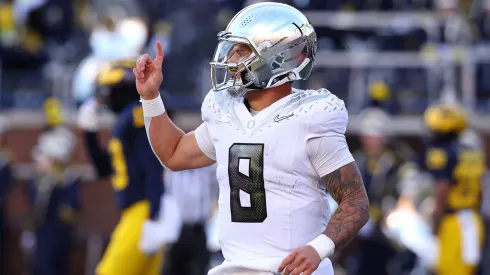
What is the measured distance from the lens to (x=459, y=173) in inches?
334

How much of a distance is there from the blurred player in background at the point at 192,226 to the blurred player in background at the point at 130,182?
2.57 m

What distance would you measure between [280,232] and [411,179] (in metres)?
5.73

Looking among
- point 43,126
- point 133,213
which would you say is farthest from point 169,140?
point 43,126

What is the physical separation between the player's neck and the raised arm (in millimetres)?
325

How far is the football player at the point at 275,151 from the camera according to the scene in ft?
12.1

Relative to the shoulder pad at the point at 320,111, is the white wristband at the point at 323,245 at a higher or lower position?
lower

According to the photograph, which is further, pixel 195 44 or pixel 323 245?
pixel 195 44

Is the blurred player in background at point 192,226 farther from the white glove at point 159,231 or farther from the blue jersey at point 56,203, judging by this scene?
the white glove at point 159,231

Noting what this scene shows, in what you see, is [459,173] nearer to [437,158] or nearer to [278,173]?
[437,158]

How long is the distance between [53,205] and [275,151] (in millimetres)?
6936

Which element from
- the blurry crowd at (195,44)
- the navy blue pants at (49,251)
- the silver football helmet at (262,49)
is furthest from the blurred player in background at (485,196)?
the silver football helmet at (262,49)

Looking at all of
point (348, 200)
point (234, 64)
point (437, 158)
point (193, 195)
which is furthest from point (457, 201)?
point (234, 64)

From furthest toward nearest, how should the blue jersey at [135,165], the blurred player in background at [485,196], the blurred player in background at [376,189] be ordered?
the blurred player in background at [485,196] < the blurred player in background at [376,189] < the blue jersey at [135,165]

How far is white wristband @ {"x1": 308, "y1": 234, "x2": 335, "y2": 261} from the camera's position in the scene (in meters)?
3.52
